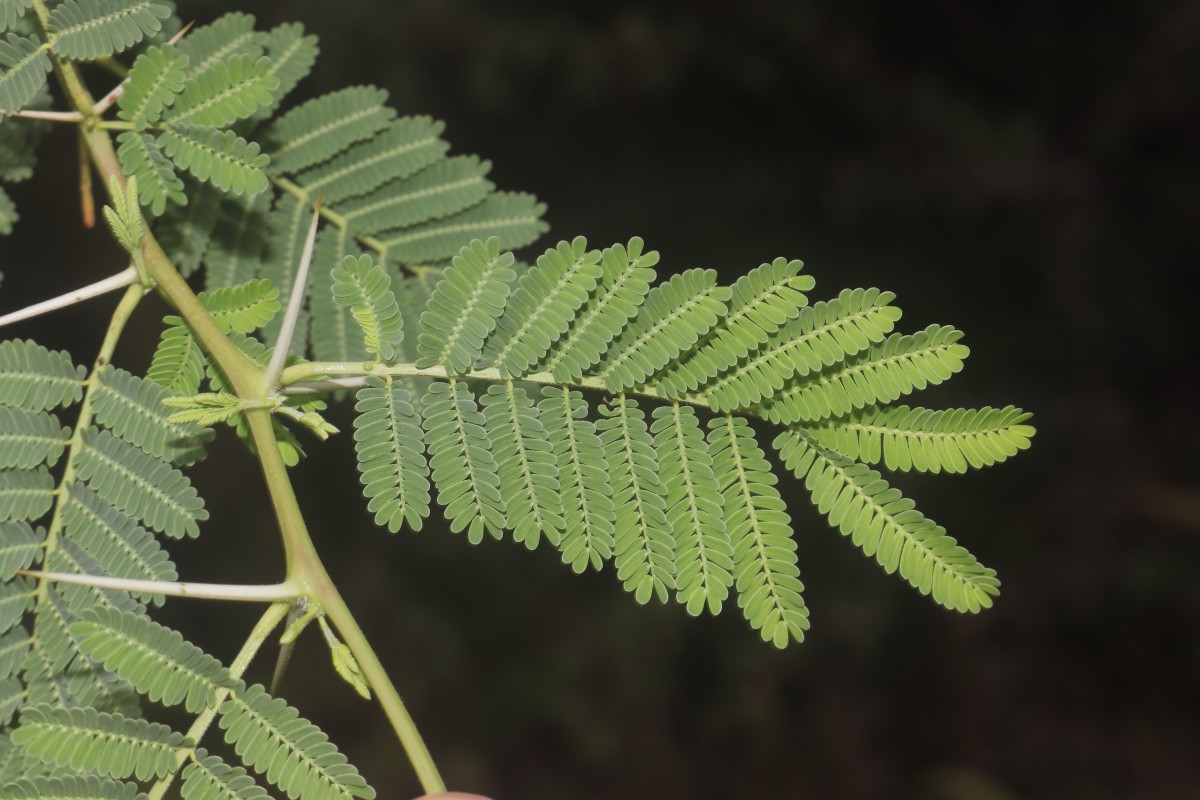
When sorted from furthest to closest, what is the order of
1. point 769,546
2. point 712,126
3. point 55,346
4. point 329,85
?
point 712,126, point 329,85, point 55,346, point 769,546

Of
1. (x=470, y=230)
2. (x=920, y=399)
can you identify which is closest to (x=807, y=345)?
(x=470, y=230)

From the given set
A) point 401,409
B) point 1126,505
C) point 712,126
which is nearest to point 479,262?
point 401,409

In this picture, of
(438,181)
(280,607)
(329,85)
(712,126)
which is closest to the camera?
(280,607)

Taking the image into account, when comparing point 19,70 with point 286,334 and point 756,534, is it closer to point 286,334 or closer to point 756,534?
point 286,334

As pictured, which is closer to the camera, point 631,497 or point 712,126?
point 631,497

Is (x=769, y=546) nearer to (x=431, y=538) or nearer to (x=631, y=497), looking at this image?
(x=631, y=497)

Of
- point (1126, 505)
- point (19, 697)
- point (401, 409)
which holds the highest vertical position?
point (1126, 505)

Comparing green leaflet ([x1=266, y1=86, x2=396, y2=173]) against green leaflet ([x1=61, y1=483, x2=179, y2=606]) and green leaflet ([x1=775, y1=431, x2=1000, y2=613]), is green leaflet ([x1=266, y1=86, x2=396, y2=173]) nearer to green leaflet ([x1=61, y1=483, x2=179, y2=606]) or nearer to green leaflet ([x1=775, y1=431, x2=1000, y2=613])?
green leaflet ([x1=61, y1=483, x2=179, y2=606])
